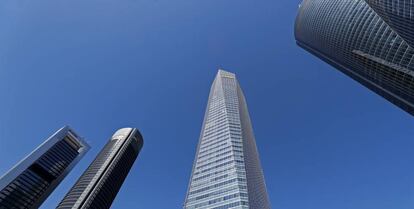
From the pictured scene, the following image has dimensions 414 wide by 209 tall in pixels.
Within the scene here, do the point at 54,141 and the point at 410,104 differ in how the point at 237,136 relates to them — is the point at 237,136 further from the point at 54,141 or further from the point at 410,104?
the point at 54,141

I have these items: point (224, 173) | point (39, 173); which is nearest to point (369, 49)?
point (224, 173)

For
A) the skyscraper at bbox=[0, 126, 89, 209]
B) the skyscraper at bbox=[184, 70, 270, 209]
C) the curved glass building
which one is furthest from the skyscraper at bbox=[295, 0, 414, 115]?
the skyscraper at bbox=[0, 126, 89, 209]

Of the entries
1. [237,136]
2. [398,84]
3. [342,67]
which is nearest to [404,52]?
[398,84]

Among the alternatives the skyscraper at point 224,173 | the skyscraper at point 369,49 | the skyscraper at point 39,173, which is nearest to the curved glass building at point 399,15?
the skyscraper at point 369,49

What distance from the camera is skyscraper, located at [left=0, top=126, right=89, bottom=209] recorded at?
475 feet

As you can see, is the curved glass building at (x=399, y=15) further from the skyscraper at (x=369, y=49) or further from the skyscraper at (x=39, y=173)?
the skyscraper at (x=39, y=173)

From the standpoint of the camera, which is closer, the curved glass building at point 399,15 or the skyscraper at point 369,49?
the curved glass building at point 399,15

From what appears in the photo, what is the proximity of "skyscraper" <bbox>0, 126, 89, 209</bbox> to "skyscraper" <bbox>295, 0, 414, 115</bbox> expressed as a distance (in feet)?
622

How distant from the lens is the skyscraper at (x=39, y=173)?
475 feet

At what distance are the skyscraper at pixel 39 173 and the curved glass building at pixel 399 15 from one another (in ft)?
651

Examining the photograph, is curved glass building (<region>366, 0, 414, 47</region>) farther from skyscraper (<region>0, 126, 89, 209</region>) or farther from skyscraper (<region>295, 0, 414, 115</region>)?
skyscraper (<region>0, 126, 89, 209</region>)

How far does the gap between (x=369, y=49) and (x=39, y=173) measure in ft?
649

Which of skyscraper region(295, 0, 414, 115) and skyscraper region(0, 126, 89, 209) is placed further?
skyscraper region(0, 126, 89, 209)

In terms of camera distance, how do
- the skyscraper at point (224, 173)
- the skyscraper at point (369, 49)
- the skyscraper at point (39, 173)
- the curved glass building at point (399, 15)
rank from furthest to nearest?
the skyscraper at point (39, 173) → the skyscraper at point (369, 49) → the curved glass building at point (399, 15) → the skyscraper at point (224, 173)
